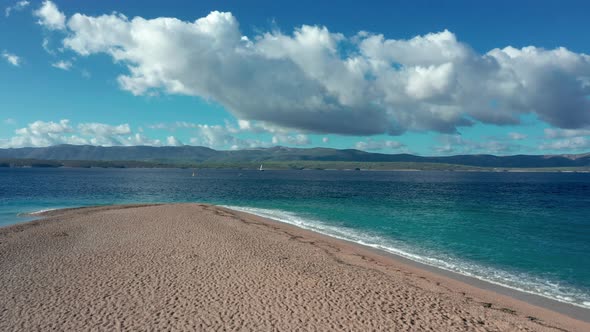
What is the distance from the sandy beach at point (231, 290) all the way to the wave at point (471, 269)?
187 cm

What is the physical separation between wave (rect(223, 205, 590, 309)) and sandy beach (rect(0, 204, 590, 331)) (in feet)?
6.12

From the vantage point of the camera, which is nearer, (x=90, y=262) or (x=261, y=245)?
(x=90, y=262)

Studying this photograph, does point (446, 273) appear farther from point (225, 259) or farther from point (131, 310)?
point (131, 310)

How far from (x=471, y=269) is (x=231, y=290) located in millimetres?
13133

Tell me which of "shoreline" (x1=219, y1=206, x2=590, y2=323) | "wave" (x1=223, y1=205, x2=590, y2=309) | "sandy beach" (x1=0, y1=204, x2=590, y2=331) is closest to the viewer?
"sandy beach" (x1=0, y1=204, x2=590, y2=331)

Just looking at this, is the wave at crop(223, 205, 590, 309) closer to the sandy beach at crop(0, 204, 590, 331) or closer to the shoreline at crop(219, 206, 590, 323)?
the shoreline at crop(219, 206, 590, 323)

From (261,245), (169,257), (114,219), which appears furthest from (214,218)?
(169,257)

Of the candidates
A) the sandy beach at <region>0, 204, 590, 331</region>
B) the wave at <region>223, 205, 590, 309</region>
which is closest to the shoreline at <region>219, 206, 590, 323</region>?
the wave at <region>223, 205, 590, 309</region>

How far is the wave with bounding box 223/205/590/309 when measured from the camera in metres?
15.5

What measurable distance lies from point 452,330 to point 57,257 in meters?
18.4

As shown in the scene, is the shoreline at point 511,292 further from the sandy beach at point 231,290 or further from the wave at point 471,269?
the sandy beach at point 231,290

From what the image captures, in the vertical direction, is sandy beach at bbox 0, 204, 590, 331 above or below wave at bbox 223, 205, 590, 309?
above

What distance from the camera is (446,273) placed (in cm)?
1827

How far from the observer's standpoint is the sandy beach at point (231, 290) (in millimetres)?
11156
